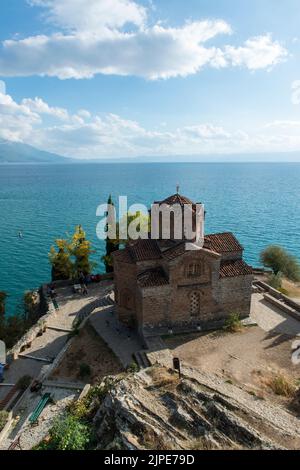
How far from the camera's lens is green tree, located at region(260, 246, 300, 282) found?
44.5m

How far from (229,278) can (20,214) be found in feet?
262

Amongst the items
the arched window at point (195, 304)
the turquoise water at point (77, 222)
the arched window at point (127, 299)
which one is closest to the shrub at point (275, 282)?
the arched window at point (195, 304)

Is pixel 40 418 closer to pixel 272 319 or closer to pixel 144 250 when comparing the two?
pixel 144 250

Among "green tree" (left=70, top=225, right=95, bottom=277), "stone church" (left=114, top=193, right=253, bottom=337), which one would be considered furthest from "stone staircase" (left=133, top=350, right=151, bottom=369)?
"green tree" (left=70, top=225, right=95, bottom=277)

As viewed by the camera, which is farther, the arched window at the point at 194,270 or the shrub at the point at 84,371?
the arched window at the point at 194,270

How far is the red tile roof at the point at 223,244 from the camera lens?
94.0 ft

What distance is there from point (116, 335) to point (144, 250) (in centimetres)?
695

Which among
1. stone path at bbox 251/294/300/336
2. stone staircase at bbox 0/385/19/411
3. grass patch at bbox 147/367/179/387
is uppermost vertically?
grass patch at bbox 147/367/179/387

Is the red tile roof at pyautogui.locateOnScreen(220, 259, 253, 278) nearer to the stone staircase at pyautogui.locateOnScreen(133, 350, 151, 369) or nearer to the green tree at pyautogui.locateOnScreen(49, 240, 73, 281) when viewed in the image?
the stone staircase at pyautogui.locateOnScreen(133, 350, 151, 369)

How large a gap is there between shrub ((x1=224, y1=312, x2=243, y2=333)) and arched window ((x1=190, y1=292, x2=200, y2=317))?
96.1 inches

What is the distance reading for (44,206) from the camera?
11094cm

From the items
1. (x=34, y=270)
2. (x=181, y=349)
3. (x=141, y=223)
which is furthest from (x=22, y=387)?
(x=34, y=270)

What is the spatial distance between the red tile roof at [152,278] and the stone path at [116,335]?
174 inches

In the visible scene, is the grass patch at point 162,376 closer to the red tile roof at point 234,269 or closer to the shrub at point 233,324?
the shrub at point 233,324
